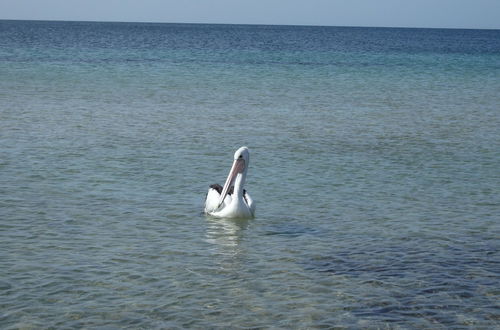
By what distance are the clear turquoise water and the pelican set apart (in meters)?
0.19

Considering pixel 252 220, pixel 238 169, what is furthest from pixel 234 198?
pixel 238 169

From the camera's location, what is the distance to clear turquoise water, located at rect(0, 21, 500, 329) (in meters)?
9.38

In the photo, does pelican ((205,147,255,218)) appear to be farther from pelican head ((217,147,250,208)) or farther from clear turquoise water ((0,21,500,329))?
clear turquoise water ((0,21,500,329))

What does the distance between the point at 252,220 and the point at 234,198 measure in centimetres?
48

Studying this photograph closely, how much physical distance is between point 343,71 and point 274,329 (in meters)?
43.8

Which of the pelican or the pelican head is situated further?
the pelican head

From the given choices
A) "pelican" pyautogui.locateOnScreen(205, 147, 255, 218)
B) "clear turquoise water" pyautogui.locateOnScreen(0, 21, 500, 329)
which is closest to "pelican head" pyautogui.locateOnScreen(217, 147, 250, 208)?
→ "pelican" pyautogui.locateOnScreen(205, 147, 255, 218)

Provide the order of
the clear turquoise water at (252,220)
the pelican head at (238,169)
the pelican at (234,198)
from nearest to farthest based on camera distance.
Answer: the clear turquoise water at (252,220)
the pelican at (234,198)
the pelican head at (238,169)

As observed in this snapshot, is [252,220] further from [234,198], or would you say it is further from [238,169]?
[238,169]

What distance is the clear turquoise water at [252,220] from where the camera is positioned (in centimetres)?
938

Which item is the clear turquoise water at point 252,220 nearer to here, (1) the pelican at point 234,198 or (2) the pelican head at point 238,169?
(1) the pelican at point 234,198

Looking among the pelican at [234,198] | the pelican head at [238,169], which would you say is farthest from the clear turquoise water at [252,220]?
the pelican head at [238,169]

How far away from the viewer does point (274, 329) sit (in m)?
8.70

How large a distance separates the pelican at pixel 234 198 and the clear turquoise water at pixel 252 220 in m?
0.19
